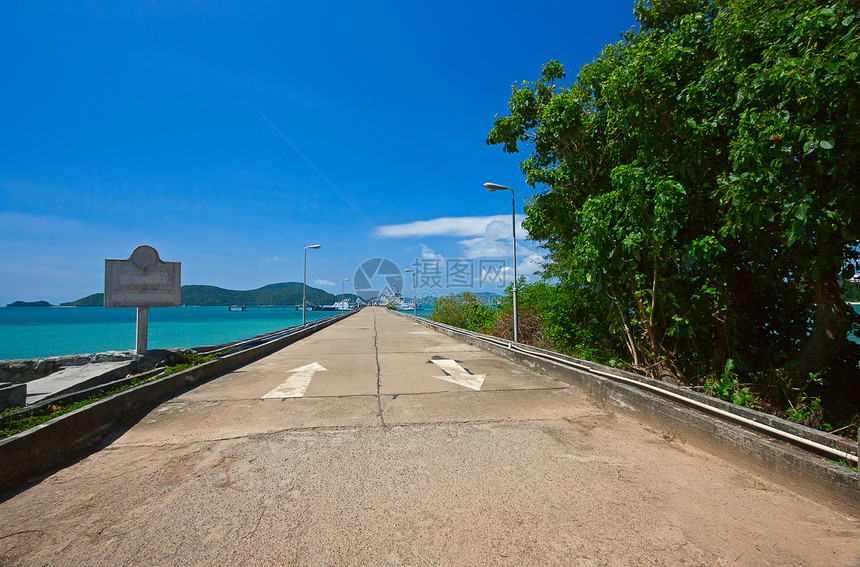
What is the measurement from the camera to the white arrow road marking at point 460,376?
7.89 metres

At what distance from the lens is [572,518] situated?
116 inches

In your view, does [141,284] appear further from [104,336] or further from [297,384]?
[104,336]

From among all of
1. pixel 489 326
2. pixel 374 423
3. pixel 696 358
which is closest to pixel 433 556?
pixel 374 423

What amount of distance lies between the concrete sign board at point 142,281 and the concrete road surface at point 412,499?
412cm

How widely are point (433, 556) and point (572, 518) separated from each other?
1148 millimetres

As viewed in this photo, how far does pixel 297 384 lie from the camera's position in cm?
791

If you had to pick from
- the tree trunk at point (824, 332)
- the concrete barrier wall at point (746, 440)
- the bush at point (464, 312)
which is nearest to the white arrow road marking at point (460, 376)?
the concrete barrier wall at point (746, 440)

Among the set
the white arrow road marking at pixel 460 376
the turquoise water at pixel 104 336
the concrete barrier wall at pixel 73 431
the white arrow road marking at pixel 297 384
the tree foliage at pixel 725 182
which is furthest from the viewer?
the turquoise water at pixel 104 336

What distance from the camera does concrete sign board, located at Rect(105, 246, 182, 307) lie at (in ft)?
28.1

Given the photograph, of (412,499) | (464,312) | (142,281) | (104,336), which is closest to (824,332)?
(412,499)

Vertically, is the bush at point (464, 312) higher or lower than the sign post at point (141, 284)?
lower

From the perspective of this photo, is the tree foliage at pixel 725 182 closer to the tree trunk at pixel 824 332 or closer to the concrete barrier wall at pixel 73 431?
the tree trunk at pixel 824 332

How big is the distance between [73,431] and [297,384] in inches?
149

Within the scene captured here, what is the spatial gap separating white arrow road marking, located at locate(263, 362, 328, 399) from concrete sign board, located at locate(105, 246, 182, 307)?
130 inches
